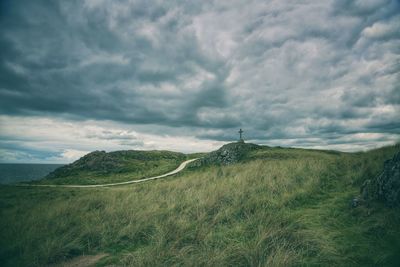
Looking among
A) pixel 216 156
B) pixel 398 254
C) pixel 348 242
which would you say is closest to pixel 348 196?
pixel 348 242

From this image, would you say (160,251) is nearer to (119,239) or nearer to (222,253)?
(222,253)

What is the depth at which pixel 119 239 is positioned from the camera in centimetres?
641

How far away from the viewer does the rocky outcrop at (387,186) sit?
5492 millimetres

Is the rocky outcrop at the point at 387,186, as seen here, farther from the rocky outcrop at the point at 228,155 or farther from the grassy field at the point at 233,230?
the rocky outcrop at the point at 228,155

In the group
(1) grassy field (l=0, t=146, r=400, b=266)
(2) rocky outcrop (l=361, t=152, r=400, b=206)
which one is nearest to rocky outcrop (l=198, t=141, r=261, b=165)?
(1) grassy field (l=0, t=146, r=400, b=266)

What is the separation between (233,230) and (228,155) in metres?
23.5

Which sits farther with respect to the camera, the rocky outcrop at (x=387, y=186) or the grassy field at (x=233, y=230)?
the rocky outcrop at (x=387, y=186)

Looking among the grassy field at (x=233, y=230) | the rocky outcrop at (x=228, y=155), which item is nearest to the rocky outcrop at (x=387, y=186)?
the grassy field at (x=233, y=230)

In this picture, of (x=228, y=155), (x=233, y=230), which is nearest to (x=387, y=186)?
(x=233, y=230)

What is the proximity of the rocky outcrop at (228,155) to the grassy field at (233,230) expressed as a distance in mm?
18144

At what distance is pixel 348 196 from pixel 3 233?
1124 cm

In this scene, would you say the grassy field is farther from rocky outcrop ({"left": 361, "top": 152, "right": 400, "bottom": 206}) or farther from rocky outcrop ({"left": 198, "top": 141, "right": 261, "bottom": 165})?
rocky outcrop ({"left": 198, "top": 141, "right": 261, "bottom": 165})

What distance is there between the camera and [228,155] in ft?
95.9

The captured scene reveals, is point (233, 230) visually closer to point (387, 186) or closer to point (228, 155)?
point (387, 186)
